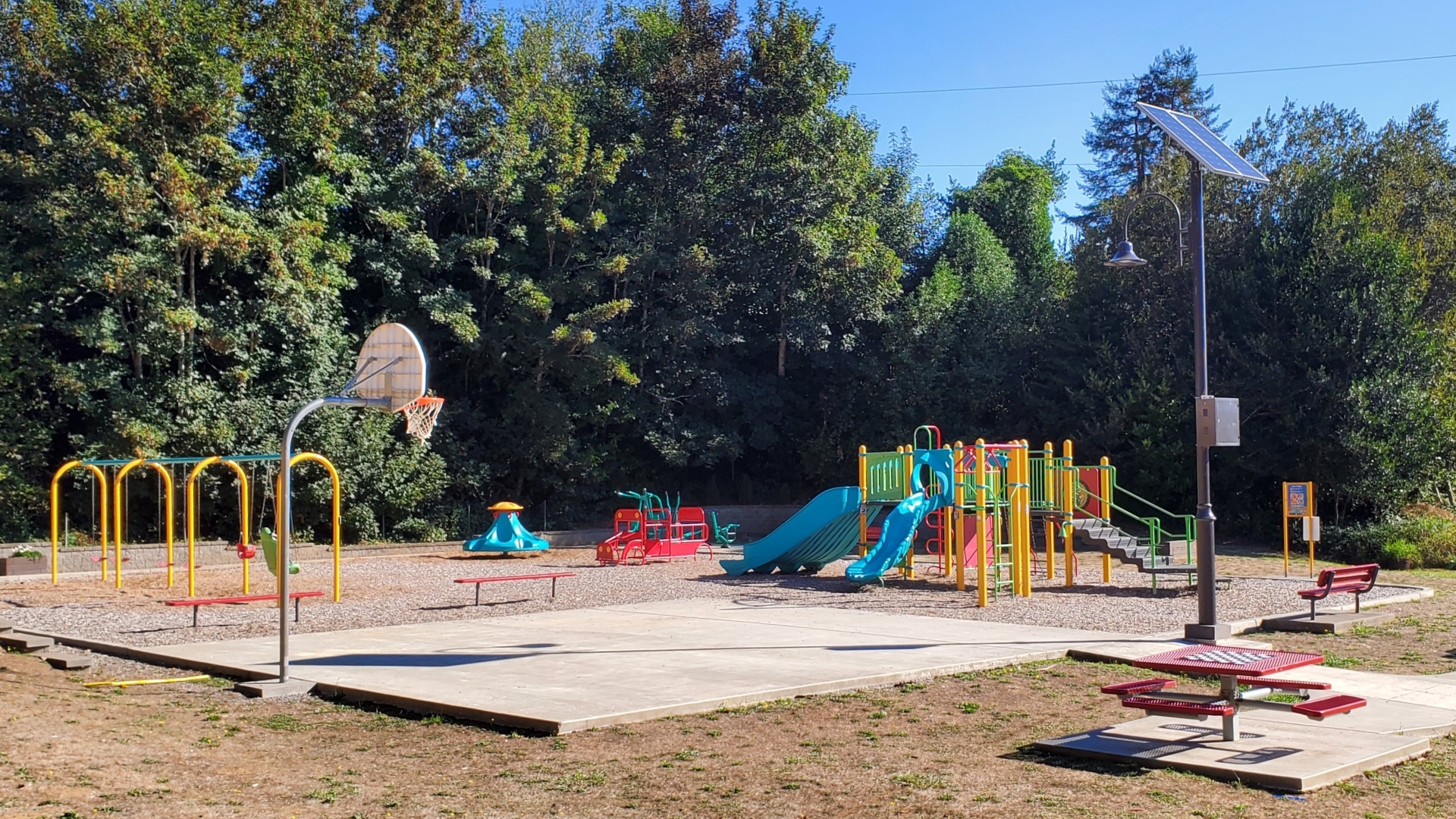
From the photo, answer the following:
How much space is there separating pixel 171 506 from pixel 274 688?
34.6 ft

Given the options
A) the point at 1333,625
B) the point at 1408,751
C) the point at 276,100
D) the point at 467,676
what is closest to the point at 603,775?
the point at 467,676

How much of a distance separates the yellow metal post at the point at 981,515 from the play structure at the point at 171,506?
8.00 metres

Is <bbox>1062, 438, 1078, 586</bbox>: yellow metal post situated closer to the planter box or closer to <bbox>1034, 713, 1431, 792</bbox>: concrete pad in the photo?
<bbox>1034, 713, 1431, 792</bbox>: concrete pad

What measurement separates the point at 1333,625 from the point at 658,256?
2361cm

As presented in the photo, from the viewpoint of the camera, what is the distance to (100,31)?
25.2 metres

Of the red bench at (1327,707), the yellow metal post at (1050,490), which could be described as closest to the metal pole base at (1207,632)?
the red bench at (1327,707)

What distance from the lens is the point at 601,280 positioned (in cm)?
3478

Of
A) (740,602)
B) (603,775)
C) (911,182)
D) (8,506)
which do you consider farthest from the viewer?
(911,182)

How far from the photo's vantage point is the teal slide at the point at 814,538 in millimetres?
21125

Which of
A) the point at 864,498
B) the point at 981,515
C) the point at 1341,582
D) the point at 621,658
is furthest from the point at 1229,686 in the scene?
the point at 864,498

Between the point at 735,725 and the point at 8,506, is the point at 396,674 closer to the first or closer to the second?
the point at 735,725

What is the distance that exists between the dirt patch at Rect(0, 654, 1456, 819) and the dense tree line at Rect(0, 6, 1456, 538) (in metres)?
18.6

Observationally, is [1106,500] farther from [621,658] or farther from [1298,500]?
[621,658]

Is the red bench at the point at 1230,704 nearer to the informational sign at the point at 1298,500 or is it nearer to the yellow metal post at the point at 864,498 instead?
the yellow metal post at the point at 864,498
